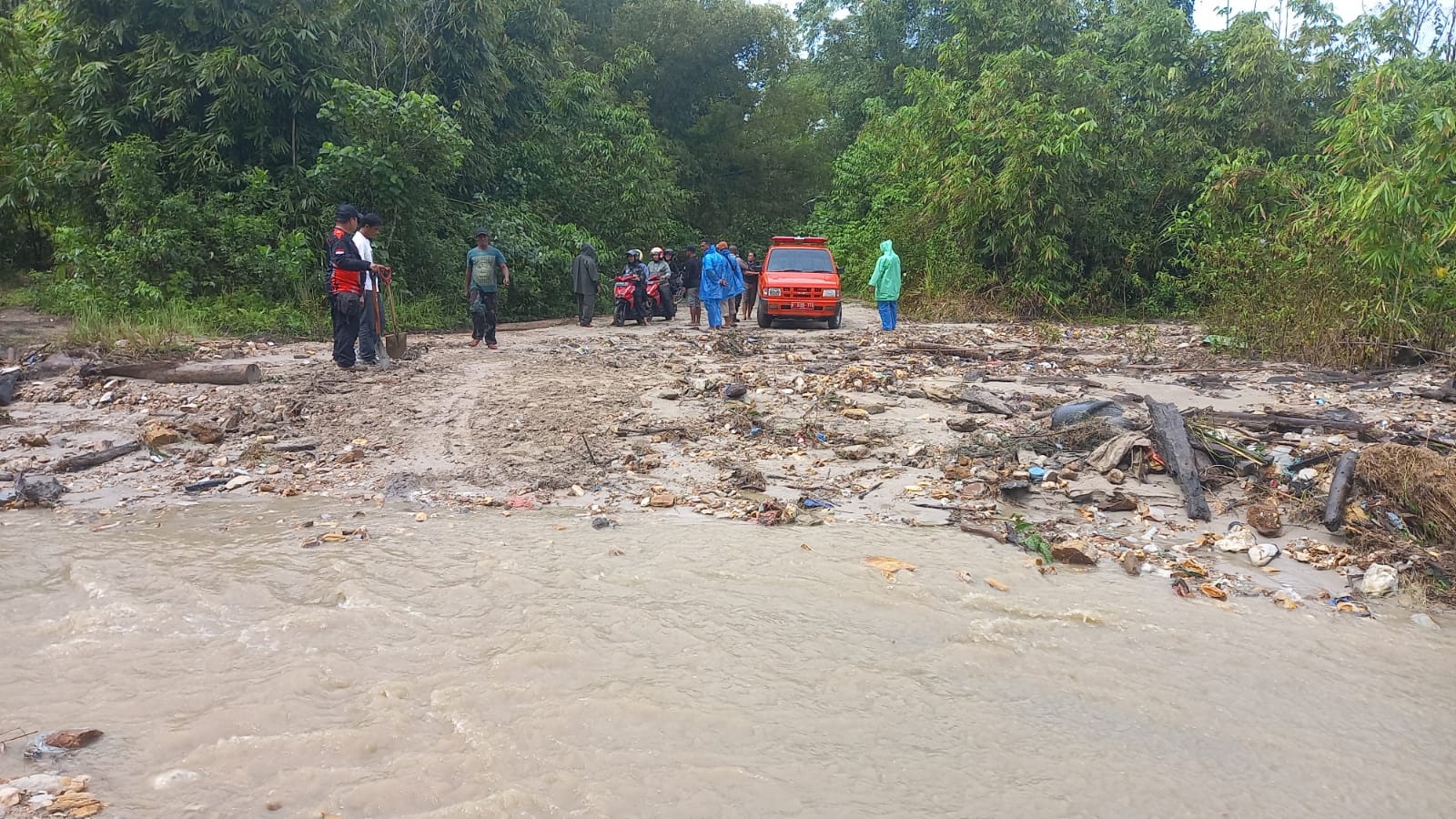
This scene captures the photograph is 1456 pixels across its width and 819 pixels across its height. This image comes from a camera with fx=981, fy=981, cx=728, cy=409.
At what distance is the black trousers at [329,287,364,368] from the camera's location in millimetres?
9492

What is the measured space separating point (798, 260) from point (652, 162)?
7056 mm

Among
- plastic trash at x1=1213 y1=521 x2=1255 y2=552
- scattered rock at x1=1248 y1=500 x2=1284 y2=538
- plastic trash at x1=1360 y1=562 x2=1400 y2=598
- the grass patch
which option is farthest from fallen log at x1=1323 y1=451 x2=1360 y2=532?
the grass patch

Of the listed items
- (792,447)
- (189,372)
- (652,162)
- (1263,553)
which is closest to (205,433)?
(189,372)

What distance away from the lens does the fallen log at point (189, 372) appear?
9.08 m

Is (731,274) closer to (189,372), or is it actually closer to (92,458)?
(189,372)

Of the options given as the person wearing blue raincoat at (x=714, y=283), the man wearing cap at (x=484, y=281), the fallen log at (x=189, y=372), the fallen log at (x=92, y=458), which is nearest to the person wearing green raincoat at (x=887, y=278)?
the person wearing blue raincoat at (x=714, y=283)

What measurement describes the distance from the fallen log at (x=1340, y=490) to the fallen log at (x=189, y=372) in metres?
8.70

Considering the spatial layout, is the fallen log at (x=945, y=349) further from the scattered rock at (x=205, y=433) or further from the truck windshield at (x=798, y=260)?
the scattered rock at (x=205, y=433)

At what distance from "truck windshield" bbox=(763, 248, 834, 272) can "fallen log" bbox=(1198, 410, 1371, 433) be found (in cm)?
1006

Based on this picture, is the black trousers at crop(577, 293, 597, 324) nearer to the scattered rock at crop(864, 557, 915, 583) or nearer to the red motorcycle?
the red motorcycle

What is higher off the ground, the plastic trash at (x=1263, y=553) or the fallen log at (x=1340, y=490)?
the fallen log at (x=1340, y=490)

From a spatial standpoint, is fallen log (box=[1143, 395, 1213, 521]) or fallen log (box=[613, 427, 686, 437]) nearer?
fallen log (box=[1143, 395, 1213, 521])

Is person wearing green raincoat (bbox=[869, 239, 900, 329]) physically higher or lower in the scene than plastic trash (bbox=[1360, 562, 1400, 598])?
higher

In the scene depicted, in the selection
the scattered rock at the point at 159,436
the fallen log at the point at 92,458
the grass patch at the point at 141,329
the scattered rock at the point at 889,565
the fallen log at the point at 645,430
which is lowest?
the scattered rock at the point at 889,565
